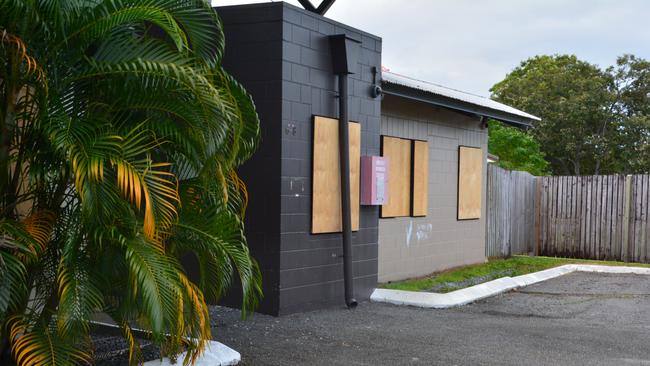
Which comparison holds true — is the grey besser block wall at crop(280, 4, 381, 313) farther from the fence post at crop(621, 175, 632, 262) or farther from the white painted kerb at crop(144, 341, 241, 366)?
the fence post at crop(621, 175, 632, 262)

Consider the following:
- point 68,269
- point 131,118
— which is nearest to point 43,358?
point 68,269

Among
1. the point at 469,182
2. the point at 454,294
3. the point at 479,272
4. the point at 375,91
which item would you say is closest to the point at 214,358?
the point at 454,294

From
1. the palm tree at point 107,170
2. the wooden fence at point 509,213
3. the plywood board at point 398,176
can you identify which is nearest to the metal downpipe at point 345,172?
the plywood board at point 398,176

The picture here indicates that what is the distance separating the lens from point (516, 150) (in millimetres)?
31859

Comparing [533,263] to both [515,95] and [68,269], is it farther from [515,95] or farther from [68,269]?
[515,95]

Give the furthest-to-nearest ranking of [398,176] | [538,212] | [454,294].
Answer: [538,212]
[398,176]
[454,294]

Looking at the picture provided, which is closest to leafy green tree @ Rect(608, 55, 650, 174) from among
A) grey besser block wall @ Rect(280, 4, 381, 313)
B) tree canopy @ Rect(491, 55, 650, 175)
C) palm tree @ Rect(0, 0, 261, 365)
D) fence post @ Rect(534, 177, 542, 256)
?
tree canopy @ Rect(491, 55, 650, 175)

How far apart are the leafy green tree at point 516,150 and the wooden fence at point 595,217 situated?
13006 mm

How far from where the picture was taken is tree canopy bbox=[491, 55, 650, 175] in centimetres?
3312

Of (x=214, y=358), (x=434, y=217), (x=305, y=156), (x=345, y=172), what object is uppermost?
(x=305, y=156)

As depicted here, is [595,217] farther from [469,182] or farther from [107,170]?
[107,170]

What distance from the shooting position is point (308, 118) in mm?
9398

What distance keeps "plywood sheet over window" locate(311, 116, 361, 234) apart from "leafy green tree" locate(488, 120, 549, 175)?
22063 millimetres

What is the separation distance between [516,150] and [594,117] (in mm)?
4276
